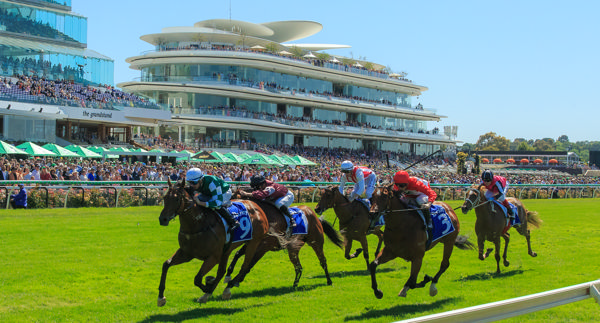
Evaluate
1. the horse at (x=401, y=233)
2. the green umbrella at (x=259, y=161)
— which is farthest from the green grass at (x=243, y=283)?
the green umbrella at (x=259, y=161)

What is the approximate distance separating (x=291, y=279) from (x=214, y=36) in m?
47.3

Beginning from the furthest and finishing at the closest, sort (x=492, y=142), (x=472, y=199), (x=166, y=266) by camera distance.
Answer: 1. (x=492, y=142)
2. (x=472, y=199)
3. (x=166, y=266)

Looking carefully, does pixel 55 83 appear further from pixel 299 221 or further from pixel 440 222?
pixel 440 222

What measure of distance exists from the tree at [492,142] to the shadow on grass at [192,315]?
111 metres

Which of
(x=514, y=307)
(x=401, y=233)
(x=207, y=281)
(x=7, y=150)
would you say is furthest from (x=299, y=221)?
(x=7, y=150)

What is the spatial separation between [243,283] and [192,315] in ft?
5.70

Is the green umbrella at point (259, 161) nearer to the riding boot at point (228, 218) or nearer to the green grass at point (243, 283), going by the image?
the green grass at point (243, 283)

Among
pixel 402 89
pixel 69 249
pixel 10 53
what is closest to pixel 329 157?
pixel 402 89

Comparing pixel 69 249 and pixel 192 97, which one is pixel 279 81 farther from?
pixel 69 249

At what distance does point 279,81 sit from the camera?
170 feet

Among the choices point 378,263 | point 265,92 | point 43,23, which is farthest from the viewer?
point 265,92

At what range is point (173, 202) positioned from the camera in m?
5.96

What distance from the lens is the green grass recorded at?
5.96 metres

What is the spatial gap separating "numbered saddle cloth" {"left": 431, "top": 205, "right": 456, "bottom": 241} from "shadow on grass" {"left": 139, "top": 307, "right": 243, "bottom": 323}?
→ 2.65 metres
